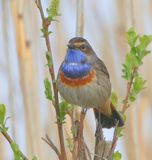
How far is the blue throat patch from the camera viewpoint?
1656 millimetres

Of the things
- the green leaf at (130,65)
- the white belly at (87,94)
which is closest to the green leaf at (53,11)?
the green leaf at (130,65)

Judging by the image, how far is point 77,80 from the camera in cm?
169

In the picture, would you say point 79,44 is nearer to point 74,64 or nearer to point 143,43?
point 74,64

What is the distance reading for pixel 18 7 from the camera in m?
2.25

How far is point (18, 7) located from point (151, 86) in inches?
31.7

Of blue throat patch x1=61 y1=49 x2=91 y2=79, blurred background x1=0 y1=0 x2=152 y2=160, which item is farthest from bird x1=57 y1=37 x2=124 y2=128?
blurred background x1=0 y1=0 x2=152 y2=160

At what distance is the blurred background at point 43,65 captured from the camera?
230 centimetres

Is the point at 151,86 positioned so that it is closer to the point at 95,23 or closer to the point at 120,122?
the point at 95,23

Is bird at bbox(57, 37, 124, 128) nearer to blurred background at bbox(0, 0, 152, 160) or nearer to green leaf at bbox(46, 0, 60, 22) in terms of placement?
green leaf at bbox(46, 0, 60, 22)

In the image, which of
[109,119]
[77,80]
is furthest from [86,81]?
[109,119]

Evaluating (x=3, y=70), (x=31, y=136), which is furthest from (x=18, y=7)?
(x=31, y=136)

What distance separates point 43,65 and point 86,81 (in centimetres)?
78

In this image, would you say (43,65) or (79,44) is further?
(43,65)

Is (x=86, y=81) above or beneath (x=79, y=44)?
beneath
